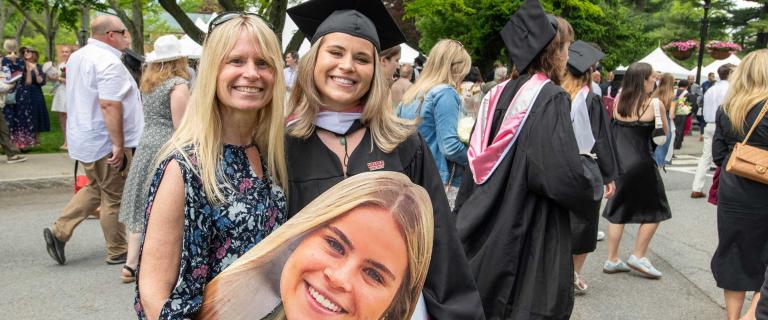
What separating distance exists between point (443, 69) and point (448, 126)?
527mm

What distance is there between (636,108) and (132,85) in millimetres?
4380

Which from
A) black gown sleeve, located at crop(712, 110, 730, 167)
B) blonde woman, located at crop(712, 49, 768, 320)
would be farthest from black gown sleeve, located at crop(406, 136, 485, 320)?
black gown sleeve, located at crop(712, 110, 730, 167)

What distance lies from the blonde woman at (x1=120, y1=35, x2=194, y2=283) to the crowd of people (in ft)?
0.05

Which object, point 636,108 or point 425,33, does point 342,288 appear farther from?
point 425,33

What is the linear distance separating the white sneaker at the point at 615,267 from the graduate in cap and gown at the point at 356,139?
159 inches

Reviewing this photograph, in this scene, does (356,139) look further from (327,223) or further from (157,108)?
(157,108)

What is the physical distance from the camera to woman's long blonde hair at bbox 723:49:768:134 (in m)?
3.99

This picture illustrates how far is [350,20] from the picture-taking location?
202 cm

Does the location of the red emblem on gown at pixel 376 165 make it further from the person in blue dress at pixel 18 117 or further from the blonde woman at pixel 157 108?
the person in blue dress at pixel 18 117

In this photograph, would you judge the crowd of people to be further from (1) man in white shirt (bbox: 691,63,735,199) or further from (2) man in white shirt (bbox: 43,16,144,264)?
(1) man in white shirt (bbox: 691,63,735,199)

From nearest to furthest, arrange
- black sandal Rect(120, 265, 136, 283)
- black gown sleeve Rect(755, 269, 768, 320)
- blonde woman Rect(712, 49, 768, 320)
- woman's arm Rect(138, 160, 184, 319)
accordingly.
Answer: woman's arm Rect(138, 160, 184, 319), black gown sleeve Rect(755, 269, 768, 320), blonde woman Rect(712, 49, 768, 320), black sandal Rect(120, 265, 136, 283)

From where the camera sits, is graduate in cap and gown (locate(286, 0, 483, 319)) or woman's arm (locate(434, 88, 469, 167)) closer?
graduate in cap and gown (locate(286, 0, 483, 319))

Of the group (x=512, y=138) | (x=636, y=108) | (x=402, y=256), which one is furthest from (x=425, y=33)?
(x=402, y=256)

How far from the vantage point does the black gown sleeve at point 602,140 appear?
4.61 meters
